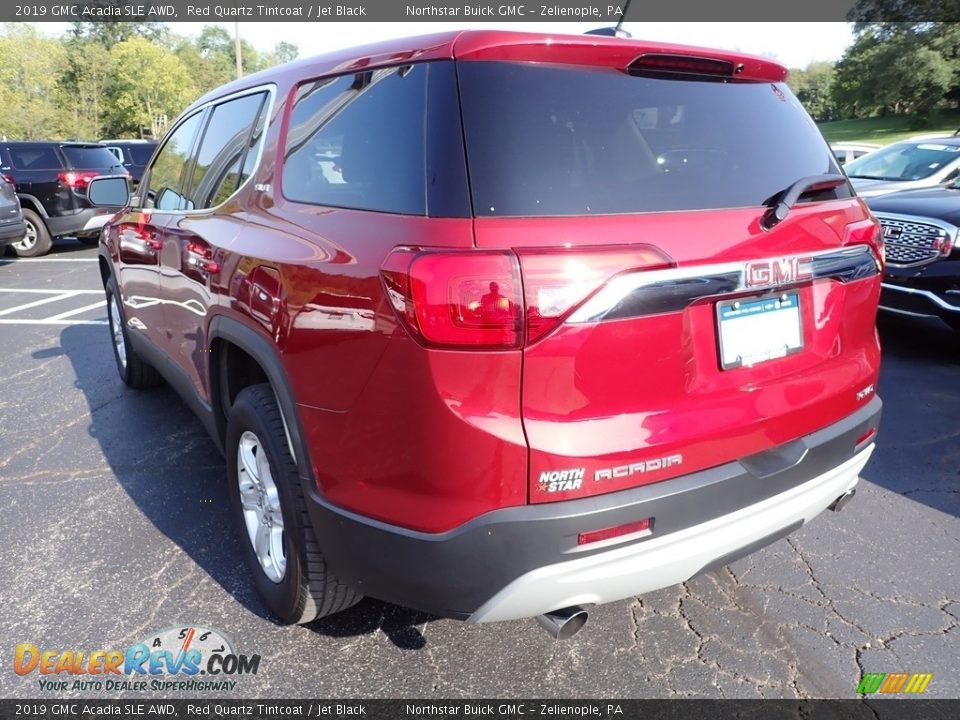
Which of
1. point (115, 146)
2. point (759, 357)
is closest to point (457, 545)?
point (759, 357)

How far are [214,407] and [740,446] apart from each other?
196 centimetres

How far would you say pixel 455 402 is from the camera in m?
1.63

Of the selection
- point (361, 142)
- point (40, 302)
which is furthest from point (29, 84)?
point (361, 142)

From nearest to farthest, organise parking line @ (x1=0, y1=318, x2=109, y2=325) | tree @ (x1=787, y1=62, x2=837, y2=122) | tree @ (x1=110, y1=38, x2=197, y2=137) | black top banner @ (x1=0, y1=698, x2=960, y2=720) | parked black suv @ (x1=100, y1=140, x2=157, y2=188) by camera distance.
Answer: black top banner @ (x1=0, y1=698, x2=960, y2=720), parking line @ (x1=0, y1=318, x2=109, y2=325), parked black suv @ (x1=100, y1=140, x2=157, y2=188), tree @ (x1=110, y1=38, x2=197, y2=137), tree @ (x1=787, y1=62, x2=837, y2=122)

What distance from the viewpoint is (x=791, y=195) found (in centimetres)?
200

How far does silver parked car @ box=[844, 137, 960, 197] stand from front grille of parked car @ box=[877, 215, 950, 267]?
2.15 meters

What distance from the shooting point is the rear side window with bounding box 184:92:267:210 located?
2.70 m

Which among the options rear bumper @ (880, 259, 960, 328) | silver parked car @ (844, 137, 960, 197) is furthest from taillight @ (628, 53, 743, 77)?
silver parked car @ (844, 137, 960, 197)

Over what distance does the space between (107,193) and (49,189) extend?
356 inches

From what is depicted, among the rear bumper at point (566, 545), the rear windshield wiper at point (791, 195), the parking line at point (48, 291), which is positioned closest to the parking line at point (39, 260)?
the parking line at point (48, 291)

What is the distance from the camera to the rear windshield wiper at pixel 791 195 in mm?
1944

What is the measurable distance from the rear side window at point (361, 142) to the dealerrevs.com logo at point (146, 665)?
1.51 meters

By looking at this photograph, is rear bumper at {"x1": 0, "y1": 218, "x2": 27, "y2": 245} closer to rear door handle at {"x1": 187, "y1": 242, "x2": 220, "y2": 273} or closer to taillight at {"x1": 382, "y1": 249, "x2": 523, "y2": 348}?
rear door handle at {"x1": 187, "y1": 242, "x2": 220, "y2": 273}

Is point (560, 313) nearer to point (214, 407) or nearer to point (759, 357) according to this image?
point (759, 357)
